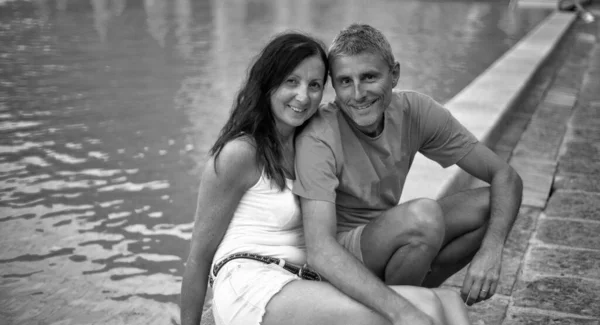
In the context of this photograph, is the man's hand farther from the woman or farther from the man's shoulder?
the man's shoulder

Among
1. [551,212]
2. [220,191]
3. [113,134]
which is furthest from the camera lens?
[113,134]

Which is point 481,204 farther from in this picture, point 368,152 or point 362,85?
point 362,85

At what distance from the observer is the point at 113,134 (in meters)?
6.22

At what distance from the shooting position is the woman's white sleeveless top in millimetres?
2408

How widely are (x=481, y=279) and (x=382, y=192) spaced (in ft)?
1.61

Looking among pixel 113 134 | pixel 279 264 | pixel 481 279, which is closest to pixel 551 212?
pixel 481 279

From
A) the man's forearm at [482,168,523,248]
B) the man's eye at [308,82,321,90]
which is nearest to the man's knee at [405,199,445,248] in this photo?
the man's forearm at [482,168,523,248]

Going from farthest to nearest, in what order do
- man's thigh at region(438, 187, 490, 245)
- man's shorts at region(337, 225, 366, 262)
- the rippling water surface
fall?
1. the rippling water surface
2. man's thigh at region(438, 187, 490, 245)
3. man's shorts at region(337, 225, 366, 262)

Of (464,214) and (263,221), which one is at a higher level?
(263,221)

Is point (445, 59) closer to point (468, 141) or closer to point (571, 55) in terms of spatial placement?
point (571, 55)

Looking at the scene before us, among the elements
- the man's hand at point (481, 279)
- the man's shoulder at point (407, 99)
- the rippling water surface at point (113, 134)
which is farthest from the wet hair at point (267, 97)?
the rippling water surface at point (113, 134)

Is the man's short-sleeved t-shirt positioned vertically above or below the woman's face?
below


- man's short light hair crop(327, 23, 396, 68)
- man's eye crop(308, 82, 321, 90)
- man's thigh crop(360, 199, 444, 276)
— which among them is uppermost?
man's short light hair crop(327, 23, 396, 68)

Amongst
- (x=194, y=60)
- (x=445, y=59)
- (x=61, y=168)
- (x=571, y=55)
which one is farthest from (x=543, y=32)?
(x=61, y=168)
